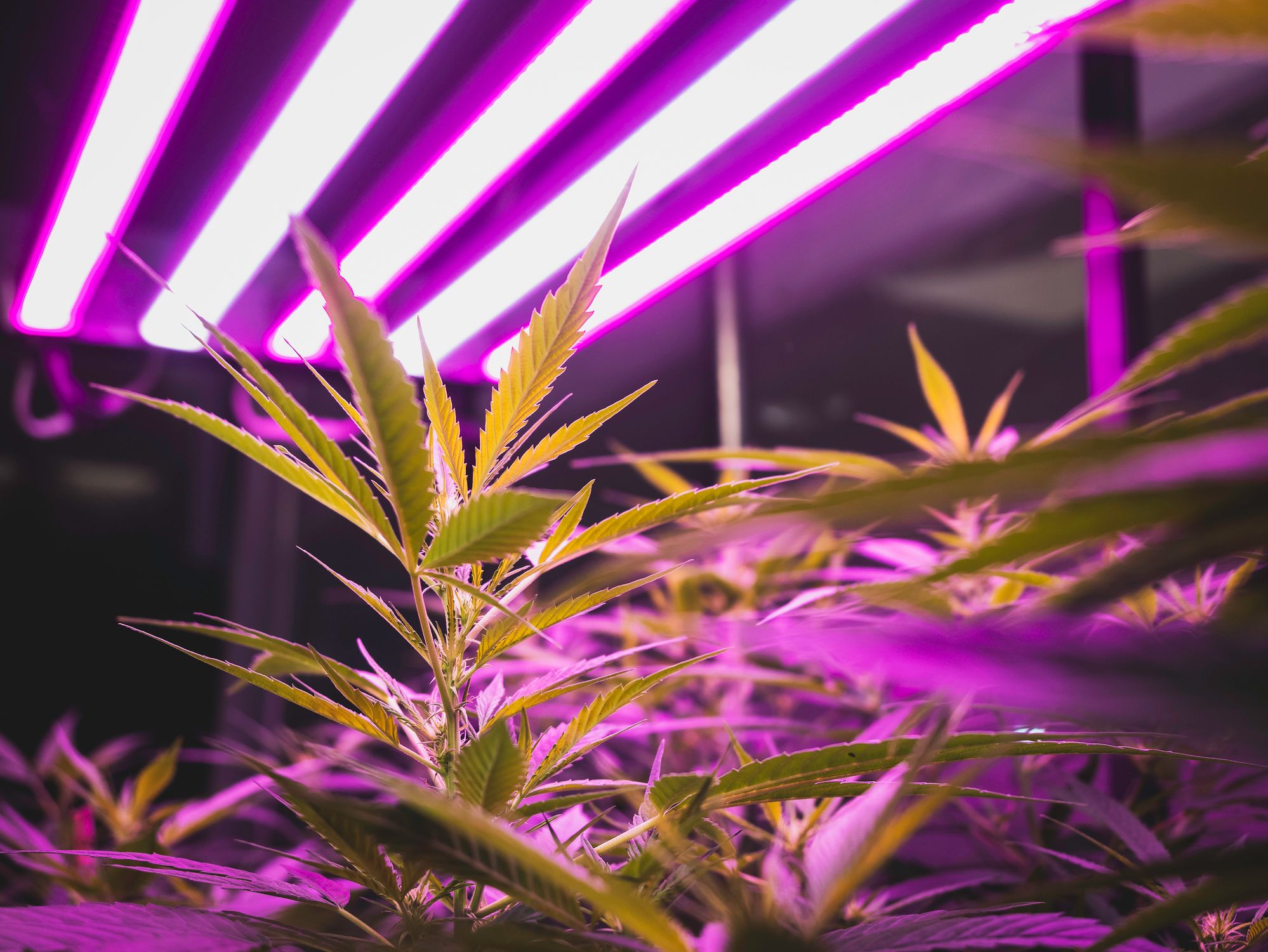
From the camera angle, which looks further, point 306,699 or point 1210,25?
point 306,699

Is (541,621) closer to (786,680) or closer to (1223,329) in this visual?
(1223,329)

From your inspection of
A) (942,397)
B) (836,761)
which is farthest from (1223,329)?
(942,397)

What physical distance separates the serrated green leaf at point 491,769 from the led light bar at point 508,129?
0.31 m

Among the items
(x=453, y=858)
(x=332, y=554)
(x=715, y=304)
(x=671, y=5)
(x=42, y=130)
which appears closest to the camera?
(x=453, y=858)

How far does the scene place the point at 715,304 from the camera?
138 cm

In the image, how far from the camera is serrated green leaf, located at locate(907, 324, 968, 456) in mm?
542

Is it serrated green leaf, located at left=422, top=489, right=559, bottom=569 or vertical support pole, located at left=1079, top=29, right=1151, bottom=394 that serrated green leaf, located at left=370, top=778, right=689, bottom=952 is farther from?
vertical support pole, located at left=1079, top=29, right=1151, bottom=394

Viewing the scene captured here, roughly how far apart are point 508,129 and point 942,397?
45 centimetres

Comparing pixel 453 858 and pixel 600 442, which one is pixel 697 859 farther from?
pixel 600 442

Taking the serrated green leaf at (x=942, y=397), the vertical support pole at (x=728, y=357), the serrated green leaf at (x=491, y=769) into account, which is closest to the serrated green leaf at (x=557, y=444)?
the serrated green leaf at (x=491, y=769)

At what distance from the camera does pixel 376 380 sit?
20cm

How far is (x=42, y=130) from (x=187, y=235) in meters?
0.41

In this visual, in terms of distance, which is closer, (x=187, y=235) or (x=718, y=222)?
(x=718, y=222)

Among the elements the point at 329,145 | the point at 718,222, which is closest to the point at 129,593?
the point at 329,145
